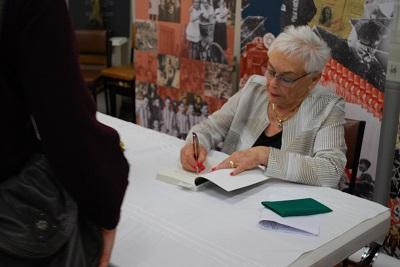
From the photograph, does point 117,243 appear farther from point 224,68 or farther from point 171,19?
point 171,19

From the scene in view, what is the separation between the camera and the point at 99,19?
5.20 meters

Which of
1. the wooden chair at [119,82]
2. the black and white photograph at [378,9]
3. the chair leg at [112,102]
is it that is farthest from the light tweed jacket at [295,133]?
the chair leg at [112,102]

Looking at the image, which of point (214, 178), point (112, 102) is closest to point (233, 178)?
point (214, 178)

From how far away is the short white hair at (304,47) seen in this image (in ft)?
6.53

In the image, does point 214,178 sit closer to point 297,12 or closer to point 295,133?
point 295,133

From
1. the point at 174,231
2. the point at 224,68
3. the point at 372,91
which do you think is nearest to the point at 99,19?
the point at 224,68

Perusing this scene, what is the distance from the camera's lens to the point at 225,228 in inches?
50.9

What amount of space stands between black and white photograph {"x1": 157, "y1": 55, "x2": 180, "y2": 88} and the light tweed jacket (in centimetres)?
147

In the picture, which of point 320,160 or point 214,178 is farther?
point 320,160

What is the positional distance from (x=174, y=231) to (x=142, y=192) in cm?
28

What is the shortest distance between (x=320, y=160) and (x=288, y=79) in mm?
418

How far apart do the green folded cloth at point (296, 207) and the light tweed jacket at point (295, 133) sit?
203 mm

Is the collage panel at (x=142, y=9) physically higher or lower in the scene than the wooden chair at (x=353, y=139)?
higher

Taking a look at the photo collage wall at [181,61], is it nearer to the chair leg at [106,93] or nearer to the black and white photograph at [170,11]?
the black and white photograph at [170,11]
